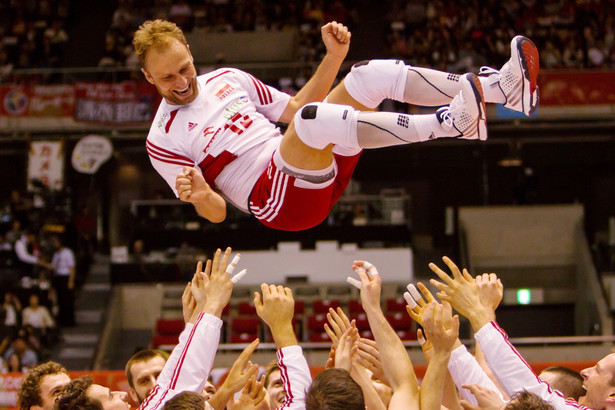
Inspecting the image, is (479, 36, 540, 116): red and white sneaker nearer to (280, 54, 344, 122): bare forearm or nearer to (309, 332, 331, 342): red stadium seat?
(280, 54, 344, 122): bare forearm

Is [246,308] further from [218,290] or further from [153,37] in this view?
[218,290]

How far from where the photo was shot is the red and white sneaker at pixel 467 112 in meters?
3.42

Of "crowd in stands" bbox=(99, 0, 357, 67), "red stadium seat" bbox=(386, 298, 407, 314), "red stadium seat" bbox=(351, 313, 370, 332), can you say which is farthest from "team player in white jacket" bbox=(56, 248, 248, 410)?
"crowd in stands" bbox=(99, 0, 357, 67)

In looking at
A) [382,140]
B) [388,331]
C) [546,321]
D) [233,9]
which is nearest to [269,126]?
[382,140]

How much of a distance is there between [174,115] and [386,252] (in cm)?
1075

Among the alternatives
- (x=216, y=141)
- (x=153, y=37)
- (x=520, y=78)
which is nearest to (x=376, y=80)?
(x=520, y=78)

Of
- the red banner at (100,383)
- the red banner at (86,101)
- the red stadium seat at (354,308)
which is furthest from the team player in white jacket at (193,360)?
the red banner at (86,101)

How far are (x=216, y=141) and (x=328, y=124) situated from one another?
0.85 metres

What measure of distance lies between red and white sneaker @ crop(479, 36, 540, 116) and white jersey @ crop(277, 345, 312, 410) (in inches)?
65.5

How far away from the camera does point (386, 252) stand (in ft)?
48.1

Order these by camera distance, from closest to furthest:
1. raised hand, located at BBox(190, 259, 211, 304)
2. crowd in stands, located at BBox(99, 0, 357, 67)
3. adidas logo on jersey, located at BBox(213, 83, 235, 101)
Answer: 1. raised hand, located at BBox(190, 259, 211, 304)
2. adidas logo on jersey, located at BBox(213, 83, 235, 101)
3. crowd in stands, located at BBox(99, 0, 357, 67)

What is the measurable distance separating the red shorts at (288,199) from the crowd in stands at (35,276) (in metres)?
8.38

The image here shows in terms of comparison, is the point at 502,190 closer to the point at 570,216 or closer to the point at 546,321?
the point at 570,216

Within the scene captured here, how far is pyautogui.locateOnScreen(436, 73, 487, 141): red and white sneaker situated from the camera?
3418 mm
